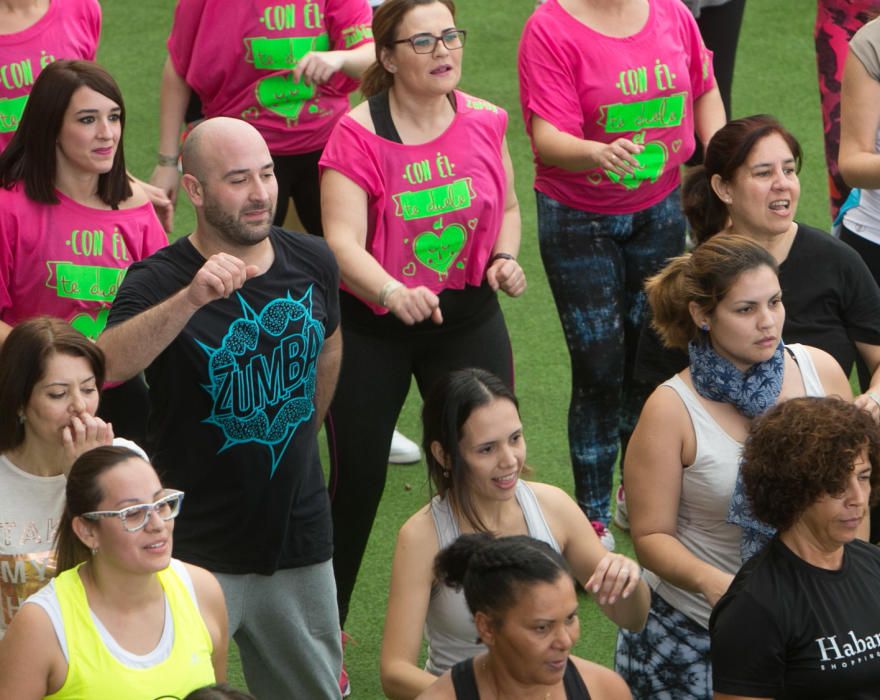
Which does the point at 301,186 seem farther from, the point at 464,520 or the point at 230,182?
the point at 464,520

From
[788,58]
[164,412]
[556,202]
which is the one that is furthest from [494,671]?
[788,58]

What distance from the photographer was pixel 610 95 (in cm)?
509

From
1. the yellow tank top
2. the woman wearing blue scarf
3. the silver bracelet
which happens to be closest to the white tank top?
the woman wearing blue scarf

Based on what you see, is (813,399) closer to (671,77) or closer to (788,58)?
(671,77)

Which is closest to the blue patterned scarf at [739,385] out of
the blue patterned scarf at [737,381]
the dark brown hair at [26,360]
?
the blue patterned scarf at [737,381]

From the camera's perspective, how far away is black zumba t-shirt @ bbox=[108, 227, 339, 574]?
3893 mm

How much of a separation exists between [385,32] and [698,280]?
1338 millimetres

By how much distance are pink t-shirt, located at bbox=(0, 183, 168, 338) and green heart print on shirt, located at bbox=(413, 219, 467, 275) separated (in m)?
0.81

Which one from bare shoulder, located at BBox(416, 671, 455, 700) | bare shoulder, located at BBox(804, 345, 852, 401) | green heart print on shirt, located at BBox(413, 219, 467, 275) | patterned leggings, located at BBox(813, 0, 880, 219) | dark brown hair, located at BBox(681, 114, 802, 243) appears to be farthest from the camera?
patterned leggings, located at BBox(813, 0, 880, 219)

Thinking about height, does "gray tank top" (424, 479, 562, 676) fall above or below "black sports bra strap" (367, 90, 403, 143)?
below

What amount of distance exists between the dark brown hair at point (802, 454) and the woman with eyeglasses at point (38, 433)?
143 centimetres

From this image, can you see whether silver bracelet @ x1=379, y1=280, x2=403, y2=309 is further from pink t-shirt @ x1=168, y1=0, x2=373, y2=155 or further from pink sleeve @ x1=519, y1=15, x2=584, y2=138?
pink t-shirt @ x1=168, y1=0, x2=373, y2=155

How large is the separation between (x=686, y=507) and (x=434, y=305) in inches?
33.5

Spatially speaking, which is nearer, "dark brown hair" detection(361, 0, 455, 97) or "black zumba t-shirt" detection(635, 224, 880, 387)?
"black zumba t-shirt" detection(635, 224, 880, 387)
